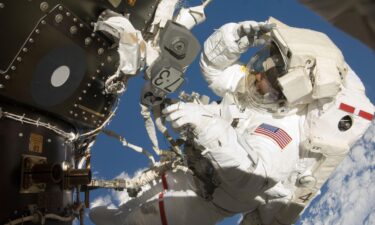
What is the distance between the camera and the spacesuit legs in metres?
2.67

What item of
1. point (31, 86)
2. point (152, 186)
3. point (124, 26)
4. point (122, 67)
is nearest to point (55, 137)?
point (31, 86)

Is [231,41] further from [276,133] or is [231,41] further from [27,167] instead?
A: [27,167]

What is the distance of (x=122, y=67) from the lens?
84.6 inches

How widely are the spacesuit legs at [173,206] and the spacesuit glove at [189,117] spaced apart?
0.70 m

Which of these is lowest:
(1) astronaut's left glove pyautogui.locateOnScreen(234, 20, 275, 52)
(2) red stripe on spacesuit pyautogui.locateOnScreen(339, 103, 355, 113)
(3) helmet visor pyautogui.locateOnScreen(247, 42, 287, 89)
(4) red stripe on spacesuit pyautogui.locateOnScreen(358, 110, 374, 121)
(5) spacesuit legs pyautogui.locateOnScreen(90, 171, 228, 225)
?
(5) spacesuit legs pyautogui.locateOnScreen(90, 171, 228, 225)

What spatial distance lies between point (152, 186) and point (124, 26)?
1159mm

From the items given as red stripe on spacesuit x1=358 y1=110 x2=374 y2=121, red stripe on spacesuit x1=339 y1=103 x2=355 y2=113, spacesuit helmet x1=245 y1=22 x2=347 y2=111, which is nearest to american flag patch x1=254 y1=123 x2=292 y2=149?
spacesuit helmet x1=245 y1=22 x2=347 y2=111

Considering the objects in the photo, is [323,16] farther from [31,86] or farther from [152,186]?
[152,186]

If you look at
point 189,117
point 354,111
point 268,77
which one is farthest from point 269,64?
point 189,117

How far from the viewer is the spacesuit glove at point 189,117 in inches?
78.7

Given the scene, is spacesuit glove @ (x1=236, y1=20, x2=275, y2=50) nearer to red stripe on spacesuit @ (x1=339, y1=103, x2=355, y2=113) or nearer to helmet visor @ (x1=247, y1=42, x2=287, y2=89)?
helmet visor @ (x1=247, y1=42, x2=287, y2=89)

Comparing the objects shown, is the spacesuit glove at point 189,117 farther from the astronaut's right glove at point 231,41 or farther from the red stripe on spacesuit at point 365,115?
the red stripe on spacesuit at point 365,115

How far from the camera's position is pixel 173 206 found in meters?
2.67

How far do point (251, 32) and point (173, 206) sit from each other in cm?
120
